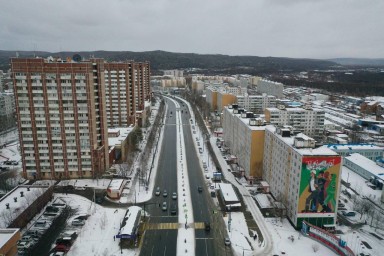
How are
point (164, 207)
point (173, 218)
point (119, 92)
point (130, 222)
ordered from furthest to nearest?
1. point (119, 92)
2. point (164, 207)
3. point (173, 218)
4. point (130, 222)

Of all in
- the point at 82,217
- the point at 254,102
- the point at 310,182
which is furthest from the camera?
the point at 254,102

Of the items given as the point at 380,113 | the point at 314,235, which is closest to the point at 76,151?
the point at 314,235

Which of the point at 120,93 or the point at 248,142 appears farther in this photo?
the point at 120,93

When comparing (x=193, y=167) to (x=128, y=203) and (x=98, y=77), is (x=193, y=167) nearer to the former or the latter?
(x=128, y=203)

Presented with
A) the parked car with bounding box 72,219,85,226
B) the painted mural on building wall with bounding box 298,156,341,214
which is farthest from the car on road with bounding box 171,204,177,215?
the painted mural on building wall with bounding box 298,156,341,214

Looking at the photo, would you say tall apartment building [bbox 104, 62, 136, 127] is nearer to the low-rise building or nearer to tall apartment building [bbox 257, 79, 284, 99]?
the low-rise building

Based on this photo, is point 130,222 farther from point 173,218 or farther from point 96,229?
point 173,218

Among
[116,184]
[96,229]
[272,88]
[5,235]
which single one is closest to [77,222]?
[96,229]
